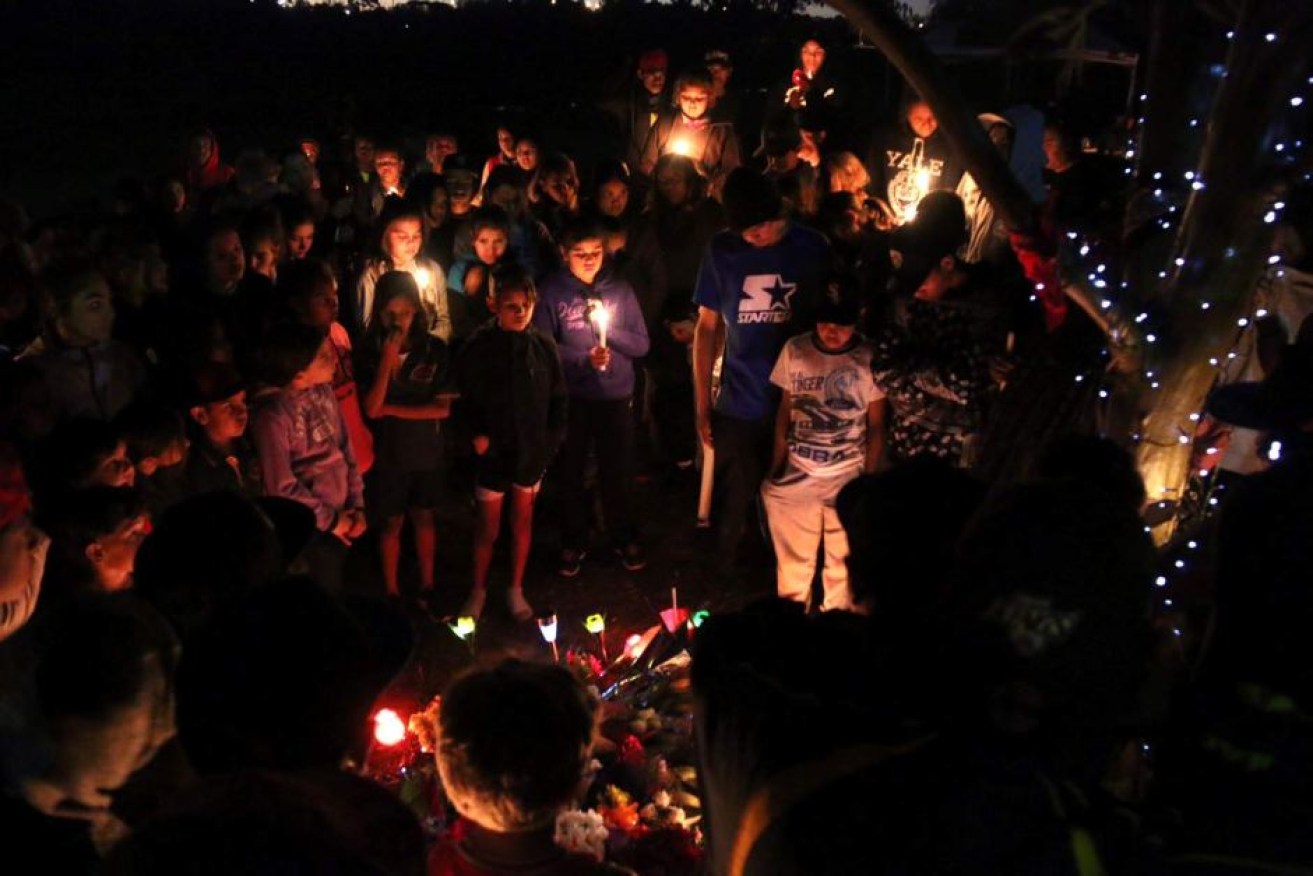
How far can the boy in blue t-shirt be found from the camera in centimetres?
505

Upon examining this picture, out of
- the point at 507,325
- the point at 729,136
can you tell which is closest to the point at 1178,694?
the point at 507,325

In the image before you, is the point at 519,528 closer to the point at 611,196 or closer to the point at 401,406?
the point at 401,406

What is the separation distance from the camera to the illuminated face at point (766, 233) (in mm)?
5047

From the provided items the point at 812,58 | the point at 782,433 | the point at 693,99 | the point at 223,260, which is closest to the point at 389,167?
the point at 693,99

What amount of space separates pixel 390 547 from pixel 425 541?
17cm

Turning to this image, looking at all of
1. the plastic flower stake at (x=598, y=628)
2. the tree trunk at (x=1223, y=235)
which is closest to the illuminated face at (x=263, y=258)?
the plastic flower stake at (x=598, y=628)

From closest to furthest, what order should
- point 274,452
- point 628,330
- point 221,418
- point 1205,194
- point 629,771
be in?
point 1205,194 < point 629,771 < point 221,418 < point 274,452 < point 628,330

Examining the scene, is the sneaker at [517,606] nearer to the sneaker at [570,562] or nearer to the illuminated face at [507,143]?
the sneaker at [570,562]

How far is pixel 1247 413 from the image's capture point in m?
2.62

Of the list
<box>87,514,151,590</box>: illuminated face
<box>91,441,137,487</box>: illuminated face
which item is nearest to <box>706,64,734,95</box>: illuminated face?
<box>91,441,137,487</box>: illuminated face

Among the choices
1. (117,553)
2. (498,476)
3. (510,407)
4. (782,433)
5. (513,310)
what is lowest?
(498,476)

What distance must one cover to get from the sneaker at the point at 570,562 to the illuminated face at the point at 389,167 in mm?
3923

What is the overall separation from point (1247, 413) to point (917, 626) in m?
1.35

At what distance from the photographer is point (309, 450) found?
14.5ft
